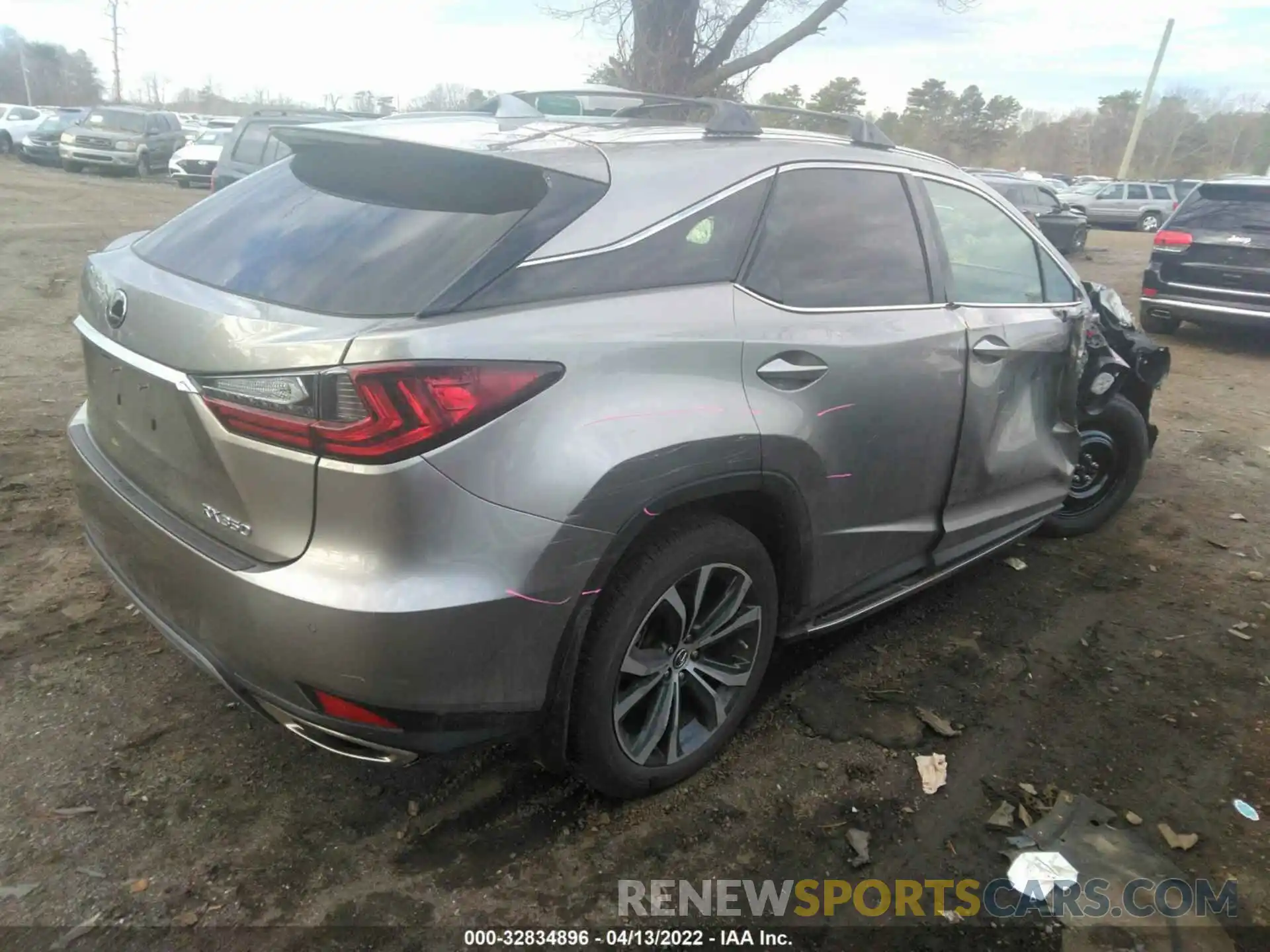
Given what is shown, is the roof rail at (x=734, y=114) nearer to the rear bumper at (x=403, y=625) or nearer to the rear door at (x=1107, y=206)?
the rear bumper at (x=403, y=625)

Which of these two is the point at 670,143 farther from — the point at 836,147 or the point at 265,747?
the point at 265,747

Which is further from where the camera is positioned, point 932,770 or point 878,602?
point 878,602

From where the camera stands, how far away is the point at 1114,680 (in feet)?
11.1

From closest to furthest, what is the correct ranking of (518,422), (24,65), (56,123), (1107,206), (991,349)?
1. (518,422)
2. (991,349)
3. (56,123)
4. (1107,206)
5. (24,65)

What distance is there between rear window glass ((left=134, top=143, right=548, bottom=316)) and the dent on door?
73.7 inches

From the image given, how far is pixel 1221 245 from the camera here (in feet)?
29.4

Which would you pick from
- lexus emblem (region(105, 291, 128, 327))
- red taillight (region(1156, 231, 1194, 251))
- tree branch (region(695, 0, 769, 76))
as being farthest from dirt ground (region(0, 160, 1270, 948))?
tree branch (region(695, 0, 769, 76))

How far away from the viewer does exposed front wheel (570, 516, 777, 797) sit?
2.24 meters

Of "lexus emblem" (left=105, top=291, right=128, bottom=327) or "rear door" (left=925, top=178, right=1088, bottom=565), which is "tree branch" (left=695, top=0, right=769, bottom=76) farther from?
"lexus emblem" (left=105, top=291, right=128, bottom=327)

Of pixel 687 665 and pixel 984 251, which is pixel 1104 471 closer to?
pixel 984 251

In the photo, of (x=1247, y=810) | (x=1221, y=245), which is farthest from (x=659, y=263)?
(x=1221, y=245)

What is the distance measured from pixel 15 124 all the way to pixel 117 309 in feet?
109

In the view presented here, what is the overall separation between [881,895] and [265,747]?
5.86 feet

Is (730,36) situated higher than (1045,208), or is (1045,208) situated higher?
(730,36)
